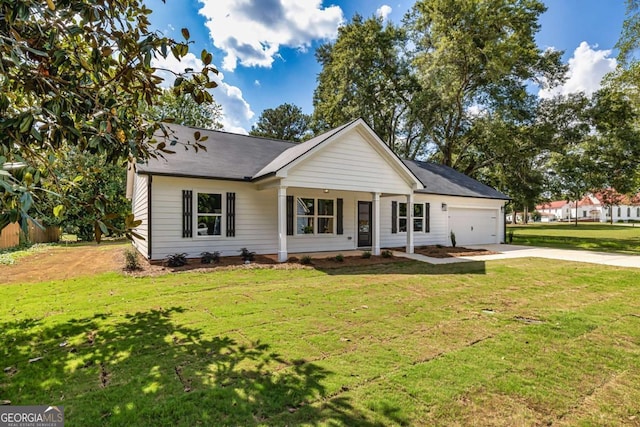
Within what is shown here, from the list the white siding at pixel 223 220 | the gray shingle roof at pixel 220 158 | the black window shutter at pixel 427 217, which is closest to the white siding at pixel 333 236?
the white siding at pixel 223 220

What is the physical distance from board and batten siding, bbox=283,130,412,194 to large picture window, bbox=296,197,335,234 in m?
2.26

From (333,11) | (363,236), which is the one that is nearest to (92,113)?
(363,236)

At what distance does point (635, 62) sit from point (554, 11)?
6.83 meters

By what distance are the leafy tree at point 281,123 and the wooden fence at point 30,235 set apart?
28581mm

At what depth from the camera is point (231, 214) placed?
11672 millimetres

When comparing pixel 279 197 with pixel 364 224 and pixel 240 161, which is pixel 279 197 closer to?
pixel 240 161

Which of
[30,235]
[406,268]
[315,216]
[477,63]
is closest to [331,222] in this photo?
[315,216]

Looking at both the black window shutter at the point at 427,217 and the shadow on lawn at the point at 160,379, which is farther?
the black window shutter at the point at 427,217

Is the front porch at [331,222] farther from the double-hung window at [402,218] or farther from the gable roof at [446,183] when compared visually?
the gable roof at [446,183]

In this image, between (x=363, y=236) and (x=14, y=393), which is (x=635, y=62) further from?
(x=14, y=393)

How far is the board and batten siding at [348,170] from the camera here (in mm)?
10859

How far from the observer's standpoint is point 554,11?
22250 millimetres

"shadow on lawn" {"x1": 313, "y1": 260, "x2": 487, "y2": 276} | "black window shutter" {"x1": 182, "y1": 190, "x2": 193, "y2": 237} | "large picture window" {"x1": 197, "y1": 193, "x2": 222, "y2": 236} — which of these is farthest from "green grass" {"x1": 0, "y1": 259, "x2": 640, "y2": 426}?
"large picture window" {"x1": 197, "y1": 193, "x2": 222, "y2": 236}

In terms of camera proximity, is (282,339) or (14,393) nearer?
(14,393)
